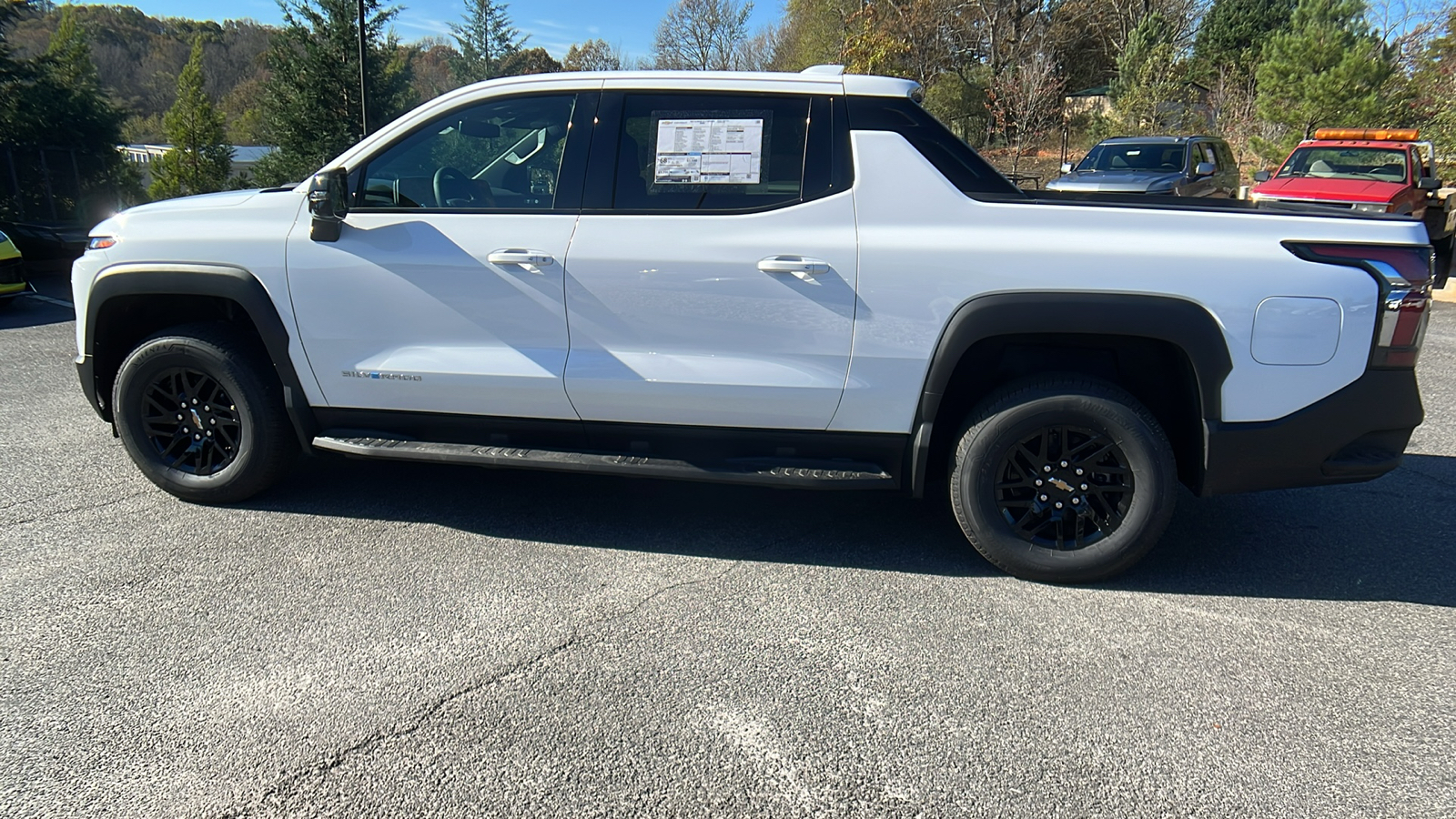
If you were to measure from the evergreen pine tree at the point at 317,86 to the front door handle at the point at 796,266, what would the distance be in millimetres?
20218

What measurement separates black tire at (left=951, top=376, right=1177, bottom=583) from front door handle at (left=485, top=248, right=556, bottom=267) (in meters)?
1.77

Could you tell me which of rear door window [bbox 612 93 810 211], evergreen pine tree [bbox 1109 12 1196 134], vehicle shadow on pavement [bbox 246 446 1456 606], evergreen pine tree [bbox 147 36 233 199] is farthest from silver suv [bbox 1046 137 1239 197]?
evergreen pine tree [bbox 147 36 233 199]

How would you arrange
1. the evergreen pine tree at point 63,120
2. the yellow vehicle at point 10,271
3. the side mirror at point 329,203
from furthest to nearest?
the evergreen pine tree at point 63,120 → the yellow vehicle at point 10,271 → the side mirror at point 329,203

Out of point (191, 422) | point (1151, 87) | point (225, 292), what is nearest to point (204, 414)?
point (191, 422)

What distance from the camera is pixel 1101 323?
337cm

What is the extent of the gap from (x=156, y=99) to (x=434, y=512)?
186 ft

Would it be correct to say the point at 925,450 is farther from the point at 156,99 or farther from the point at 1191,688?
the point at 156,99

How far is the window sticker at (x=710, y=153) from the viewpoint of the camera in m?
3.69

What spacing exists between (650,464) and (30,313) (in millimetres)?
9309

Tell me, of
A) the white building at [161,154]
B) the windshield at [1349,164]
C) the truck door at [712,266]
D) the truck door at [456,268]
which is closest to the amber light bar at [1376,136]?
the windshield at [1349,164]

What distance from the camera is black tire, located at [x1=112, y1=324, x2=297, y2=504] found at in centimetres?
414

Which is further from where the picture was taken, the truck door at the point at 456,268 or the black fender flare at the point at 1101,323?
the truck door at the point at 456,268

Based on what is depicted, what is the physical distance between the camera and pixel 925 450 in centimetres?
362

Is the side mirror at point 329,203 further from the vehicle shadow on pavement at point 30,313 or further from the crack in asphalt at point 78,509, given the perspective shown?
the vehicle shadow on pavement at point 30,313
